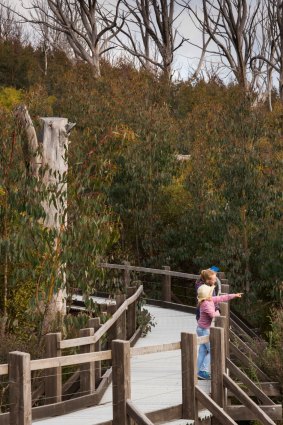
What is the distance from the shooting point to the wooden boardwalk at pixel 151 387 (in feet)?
35.7

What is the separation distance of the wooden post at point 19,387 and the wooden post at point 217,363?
3.40 meters

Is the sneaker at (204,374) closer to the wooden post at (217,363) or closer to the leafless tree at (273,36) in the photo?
the wooden post at (217,363)

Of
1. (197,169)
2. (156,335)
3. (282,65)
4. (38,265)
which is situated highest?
(282,65)

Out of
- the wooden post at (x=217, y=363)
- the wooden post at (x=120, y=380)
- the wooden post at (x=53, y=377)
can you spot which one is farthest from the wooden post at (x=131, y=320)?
the wooden post at (x=120, y=380)

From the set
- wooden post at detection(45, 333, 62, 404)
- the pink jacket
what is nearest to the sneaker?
the pink jacket

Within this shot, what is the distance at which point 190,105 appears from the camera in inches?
1794

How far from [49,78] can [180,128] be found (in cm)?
1185

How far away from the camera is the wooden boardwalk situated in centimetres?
1088

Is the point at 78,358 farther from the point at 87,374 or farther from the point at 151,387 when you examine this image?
the point at 151,387

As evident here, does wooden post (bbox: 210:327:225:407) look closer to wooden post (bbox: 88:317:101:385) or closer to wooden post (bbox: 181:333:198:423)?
wooden post (bbox: 181:333:198:423)

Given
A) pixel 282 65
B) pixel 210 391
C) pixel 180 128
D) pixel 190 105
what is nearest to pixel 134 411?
pixel 210 391

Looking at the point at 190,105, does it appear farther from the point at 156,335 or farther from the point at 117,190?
the point at 156,335

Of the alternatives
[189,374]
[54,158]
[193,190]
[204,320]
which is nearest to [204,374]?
[204,320]

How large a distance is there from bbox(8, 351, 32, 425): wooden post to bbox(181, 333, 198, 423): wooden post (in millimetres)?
2733
